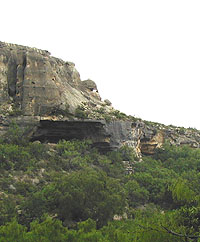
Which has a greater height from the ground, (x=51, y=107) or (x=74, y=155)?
(x=51, y=107)

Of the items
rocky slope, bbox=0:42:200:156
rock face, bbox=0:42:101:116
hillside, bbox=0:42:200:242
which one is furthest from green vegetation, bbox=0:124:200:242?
rock face, bbox=0:42:101:116

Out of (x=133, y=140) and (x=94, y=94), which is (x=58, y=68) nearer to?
(x=94, y=94)

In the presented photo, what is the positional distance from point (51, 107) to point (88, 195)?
18202mm

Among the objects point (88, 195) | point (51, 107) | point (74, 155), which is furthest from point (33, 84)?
point (88, 195)

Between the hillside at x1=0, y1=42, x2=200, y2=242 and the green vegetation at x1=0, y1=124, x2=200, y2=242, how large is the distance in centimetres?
9

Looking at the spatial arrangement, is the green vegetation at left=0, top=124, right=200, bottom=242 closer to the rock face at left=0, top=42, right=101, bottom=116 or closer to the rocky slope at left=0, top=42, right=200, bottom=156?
the rocky slope at left=0, top=42, right=200, bottom=156

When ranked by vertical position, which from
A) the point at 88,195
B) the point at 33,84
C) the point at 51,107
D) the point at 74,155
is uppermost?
the point at 33,84

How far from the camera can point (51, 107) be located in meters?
42.3

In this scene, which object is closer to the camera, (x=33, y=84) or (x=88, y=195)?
(x=88, y=195)

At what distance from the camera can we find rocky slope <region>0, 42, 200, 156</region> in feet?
135

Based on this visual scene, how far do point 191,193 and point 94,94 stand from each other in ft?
132

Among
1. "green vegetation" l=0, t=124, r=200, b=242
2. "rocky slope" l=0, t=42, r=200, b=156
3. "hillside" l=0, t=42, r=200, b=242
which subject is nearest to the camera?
"green vegetation" l=0, t=124, r=200, b=242

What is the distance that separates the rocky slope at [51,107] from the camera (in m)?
41.3

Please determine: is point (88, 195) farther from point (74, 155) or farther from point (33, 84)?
point (33, 84)
